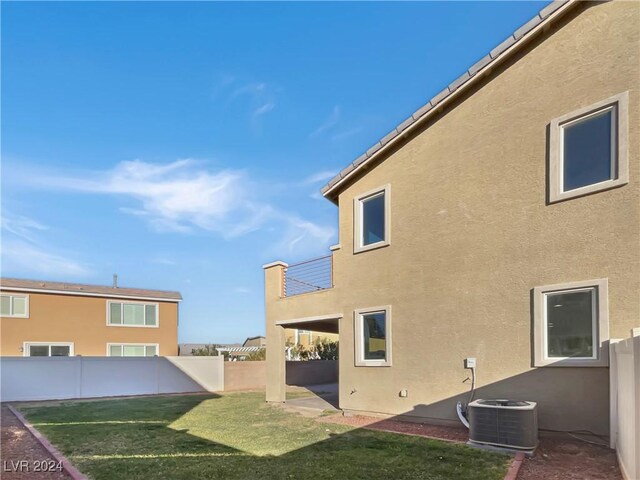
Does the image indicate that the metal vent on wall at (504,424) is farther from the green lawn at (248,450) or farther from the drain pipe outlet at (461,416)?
the drain pipe outlet at (461,416)

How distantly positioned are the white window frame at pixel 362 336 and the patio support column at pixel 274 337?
12.2 feet

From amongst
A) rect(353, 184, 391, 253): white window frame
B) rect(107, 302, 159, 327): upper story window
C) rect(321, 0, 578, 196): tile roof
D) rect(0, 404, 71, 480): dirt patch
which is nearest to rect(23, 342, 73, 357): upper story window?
rect(107, 302, 159, 327): upper story window

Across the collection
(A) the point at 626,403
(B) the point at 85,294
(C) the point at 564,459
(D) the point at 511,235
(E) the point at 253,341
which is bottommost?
(E) the point at 253,341

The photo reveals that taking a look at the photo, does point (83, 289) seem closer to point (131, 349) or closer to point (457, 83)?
point (131, 349)

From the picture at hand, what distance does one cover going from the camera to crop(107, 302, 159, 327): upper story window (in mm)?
24969

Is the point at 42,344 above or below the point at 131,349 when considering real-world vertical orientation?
above

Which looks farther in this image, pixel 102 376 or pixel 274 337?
pixel 102 376

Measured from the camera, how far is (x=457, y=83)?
32.0ft

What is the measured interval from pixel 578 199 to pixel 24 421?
14.2 meters

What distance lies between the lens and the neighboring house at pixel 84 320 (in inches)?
859

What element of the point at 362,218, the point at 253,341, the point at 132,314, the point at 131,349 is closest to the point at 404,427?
the point at 362,218

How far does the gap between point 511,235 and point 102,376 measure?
1777 centimetres

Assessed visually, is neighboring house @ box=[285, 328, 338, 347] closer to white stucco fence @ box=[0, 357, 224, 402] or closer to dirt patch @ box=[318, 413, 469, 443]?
white stucco fence @ box=[0, 357, 224, 402]

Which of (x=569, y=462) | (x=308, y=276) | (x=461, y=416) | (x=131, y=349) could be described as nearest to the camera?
(x=569, y=462)
